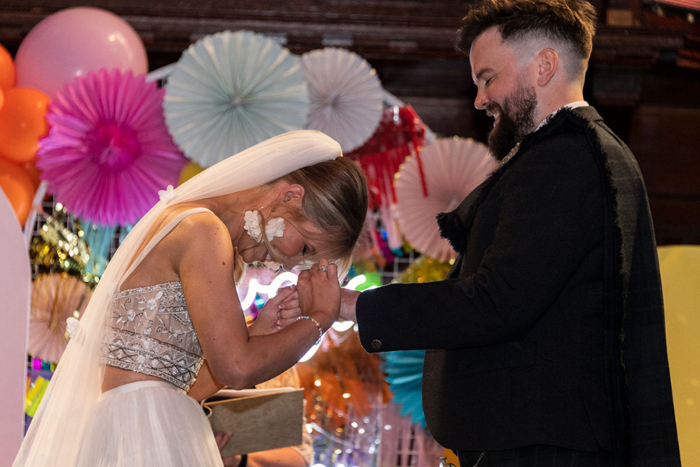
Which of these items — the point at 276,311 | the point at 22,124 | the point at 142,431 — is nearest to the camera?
the point at 142,431

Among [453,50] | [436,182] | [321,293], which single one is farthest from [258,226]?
[453,50]

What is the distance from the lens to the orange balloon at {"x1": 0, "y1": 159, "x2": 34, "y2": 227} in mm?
2951

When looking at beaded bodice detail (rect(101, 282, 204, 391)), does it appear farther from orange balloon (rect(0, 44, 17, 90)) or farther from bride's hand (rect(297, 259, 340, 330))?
orange balloon (rect(0, 44, 17, 90))

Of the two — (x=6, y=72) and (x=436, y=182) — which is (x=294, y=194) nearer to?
(x=436, y=182)

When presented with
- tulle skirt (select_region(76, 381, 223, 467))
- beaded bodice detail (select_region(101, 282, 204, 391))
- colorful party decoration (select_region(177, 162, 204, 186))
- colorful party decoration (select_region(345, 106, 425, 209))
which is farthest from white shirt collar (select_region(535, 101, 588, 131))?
colorful party decoration (select_region(177, 162, 204, 186))

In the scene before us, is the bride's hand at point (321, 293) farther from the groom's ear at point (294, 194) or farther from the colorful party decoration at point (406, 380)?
the colorful party decoration at point (406, 380)

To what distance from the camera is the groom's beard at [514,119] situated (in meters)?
1.83

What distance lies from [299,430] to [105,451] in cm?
84

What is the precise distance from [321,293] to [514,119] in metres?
0.63

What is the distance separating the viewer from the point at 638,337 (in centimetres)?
159

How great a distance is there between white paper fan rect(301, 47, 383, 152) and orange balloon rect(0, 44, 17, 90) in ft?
3.88

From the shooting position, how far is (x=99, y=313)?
177 centimetres

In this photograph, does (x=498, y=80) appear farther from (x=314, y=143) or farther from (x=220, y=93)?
(x=220, y=93)

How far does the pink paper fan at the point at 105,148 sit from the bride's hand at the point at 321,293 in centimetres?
131
